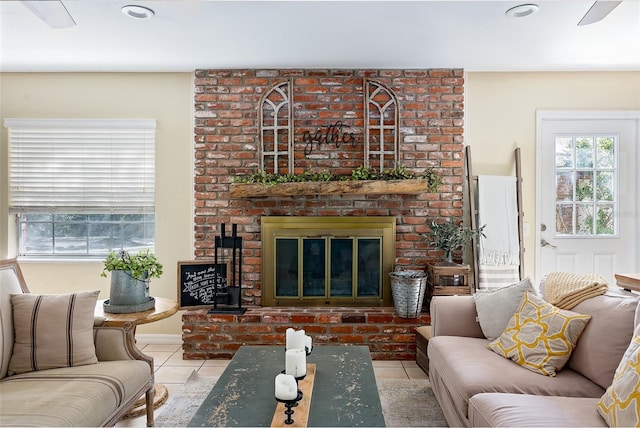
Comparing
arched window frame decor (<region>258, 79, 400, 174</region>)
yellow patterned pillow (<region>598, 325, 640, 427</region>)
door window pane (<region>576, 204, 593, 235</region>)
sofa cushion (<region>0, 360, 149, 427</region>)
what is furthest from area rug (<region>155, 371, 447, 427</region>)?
door window pane (<region>576, 204, 593, 235</region>)

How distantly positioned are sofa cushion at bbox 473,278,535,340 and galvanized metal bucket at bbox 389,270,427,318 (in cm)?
85

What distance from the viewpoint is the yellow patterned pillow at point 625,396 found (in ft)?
4.42

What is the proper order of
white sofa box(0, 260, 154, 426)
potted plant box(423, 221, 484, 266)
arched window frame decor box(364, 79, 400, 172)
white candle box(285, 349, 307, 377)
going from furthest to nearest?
arched window frame decor box(364, 79, 400, 172) < potted plant box(423, 221, 484, 266) < white candle box(285, 349, 307, 377) < white sofa box(0, 260, 154, 426)

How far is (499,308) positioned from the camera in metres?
2.32

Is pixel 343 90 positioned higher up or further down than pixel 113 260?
higher up

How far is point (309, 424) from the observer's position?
1.47 m

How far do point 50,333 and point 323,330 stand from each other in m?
1.93

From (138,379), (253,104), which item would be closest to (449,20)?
(253,104)

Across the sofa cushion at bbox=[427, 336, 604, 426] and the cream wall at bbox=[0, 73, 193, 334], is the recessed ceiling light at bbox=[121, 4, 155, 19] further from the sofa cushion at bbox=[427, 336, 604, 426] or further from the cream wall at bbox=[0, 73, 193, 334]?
the sofa cushion at bbox=[427, 336, 604, 426]

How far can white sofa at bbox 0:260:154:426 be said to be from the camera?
156cm

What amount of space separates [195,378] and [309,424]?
1.68 metres

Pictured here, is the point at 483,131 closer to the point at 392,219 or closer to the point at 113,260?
the point at 392,219

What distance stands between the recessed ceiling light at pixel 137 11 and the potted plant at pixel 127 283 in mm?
1497

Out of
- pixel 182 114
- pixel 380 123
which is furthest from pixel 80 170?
pixel 380 123
